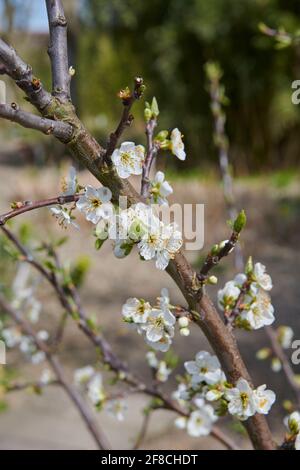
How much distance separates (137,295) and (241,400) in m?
3.34

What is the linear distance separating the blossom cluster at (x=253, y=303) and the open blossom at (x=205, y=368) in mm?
69

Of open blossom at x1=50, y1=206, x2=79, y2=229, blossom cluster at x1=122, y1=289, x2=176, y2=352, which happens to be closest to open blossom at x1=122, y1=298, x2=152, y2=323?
blossom cluster at x1=122, y1=289, x2=176, y2=352

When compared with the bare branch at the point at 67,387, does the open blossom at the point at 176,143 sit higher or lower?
higher

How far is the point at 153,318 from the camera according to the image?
2.93 ft

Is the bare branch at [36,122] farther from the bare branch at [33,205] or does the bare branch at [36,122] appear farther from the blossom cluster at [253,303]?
the blossom cluster at [253,303]

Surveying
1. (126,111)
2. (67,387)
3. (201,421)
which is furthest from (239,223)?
(67,387)

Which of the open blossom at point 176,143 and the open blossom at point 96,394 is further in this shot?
the open blossom at point 96,394

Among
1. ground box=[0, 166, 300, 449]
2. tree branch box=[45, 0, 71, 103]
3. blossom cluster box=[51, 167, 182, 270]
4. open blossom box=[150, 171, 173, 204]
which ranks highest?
tree branch box=[45, 0, 71, 103]

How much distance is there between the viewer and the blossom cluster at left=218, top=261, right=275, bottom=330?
3.19 feet

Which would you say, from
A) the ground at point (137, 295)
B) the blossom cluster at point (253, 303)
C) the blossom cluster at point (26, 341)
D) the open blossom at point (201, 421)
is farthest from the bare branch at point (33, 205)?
the ground at point (137, 295)

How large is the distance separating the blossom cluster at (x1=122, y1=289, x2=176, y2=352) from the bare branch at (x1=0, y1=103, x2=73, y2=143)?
258 millimetres

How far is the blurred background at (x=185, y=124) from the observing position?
→ 4.39 metres

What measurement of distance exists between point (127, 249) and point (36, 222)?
5.33 metres

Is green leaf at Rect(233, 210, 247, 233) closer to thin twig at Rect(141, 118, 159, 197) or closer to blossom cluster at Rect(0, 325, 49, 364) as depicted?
thin twig at Rect(141, 118, 159, 197)
